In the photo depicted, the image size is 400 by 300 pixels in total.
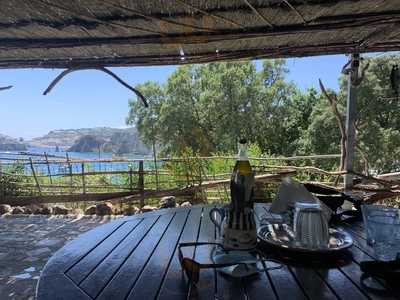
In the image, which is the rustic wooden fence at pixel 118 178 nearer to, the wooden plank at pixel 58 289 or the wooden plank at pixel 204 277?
the wooden plank at pixel 204 277

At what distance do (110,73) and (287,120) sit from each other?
1281 cm

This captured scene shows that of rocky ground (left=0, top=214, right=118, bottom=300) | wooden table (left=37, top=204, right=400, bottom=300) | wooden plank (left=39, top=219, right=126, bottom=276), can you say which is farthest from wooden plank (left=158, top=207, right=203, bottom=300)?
rocky ground (left=0, top=214, right=118, bottom=300)

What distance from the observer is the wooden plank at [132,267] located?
866 millimetres

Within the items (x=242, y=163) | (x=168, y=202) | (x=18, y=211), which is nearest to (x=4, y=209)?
(x=18, y=211)

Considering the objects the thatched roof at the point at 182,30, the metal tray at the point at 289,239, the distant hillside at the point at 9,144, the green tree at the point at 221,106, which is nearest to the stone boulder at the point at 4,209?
the thatched roof at the point at 182,30

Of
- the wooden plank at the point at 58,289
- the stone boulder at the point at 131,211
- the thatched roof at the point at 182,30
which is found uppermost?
the thatched roof at the point at 182,30

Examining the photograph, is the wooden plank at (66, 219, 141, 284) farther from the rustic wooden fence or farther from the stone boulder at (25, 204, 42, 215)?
the stone boulder at (25, 204, 42, 215)

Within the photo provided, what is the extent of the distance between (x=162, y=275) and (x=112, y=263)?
0.57ft

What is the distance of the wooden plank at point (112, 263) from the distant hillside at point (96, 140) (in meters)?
16.5

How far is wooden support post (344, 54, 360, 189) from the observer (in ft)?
12.6

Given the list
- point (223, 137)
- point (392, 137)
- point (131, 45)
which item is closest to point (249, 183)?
point (131, 45)

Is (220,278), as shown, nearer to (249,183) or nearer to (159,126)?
(249,183)

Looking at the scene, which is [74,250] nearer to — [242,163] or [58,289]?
[58,289]

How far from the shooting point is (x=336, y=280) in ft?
3.10
